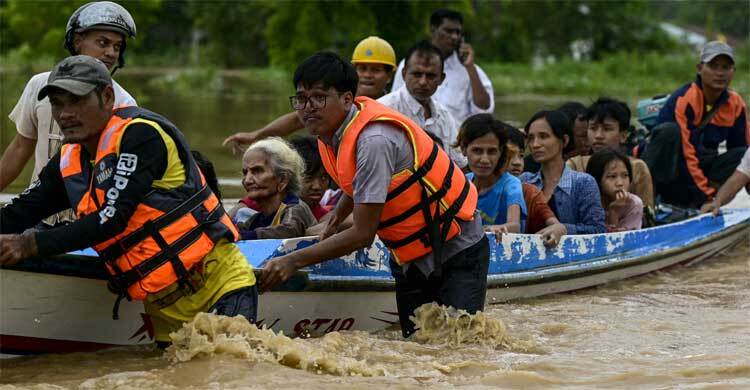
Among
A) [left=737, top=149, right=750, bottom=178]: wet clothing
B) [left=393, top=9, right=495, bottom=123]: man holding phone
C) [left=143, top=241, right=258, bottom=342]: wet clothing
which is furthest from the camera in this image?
[left=393, top=9, right=495, bottom=123]: man holding phone

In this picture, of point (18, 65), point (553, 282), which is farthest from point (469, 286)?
point (18, 65)

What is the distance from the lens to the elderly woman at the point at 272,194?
230 inches

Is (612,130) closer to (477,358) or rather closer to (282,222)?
(282,222)

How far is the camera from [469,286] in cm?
512

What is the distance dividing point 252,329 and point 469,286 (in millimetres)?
1042

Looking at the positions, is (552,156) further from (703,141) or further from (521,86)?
(521,86)

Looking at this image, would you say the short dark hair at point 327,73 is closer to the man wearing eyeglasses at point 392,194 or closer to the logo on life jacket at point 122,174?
the man wearing eyeglasses at point 392,194

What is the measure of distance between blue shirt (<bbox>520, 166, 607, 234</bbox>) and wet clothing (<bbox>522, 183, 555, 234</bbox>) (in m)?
0.20

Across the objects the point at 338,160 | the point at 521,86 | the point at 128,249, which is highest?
the point at 521,86

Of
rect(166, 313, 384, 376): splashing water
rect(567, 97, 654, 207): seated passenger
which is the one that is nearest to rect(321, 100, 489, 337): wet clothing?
rect(166, 313, 384, 376): splashing water

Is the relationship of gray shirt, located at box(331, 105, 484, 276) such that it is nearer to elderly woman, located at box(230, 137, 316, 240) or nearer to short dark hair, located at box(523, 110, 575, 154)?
elderly woman, located at box(230, 137, 316, 240)

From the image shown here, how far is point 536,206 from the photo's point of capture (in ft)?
23.2

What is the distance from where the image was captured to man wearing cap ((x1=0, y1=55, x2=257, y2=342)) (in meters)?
4.16

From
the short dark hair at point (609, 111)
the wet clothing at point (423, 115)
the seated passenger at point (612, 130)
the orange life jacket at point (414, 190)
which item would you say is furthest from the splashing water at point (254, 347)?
the short dark hair at point (609, 111)
